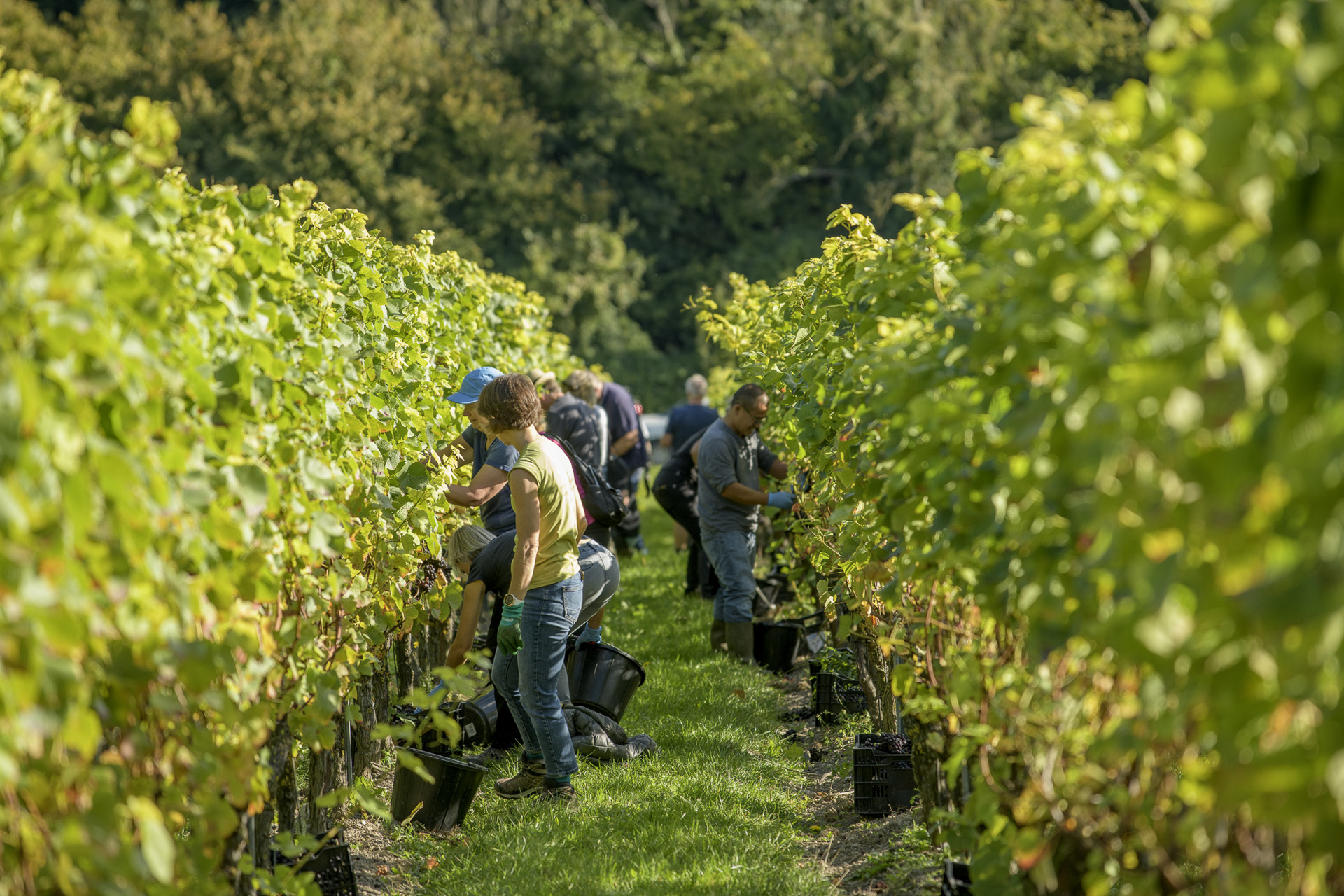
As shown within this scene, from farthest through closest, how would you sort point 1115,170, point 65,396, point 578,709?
point 578,709 → point 1115,170 → point 65,396

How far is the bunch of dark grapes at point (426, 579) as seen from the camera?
5.11 meters

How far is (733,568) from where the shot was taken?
7199 mm

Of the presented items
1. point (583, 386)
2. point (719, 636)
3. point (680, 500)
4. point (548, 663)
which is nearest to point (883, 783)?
point (548, 663)

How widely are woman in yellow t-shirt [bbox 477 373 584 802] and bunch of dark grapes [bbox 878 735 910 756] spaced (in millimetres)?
1181

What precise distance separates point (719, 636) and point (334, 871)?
13.9 feet

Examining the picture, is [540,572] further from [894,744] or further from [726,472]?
[726,472]

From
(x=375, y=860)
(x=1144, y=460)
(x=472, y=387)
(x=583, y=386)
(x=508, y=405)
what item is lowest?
(x=375, y=860)

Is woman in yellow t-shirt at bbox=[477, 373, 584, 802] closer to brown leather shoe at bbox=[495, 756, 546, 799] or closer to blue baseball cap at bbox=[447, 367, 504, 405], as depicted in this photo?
Answer: brown leather shoe at bbox=[495, 756, 546, 799]

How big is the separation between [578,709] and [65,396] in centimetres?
366

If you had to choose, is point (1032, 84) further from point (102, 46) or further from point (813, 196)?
point (102, 46)

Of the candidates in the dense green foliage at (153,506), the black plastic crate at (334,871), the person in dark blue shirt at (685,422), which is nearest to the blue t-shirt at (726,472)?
the person in dark blue shirt at (685,422)

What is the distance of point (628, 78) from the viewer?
115 ft

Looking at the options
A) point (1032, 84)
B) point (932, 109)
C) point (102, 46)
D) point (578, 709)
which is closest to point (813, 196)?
point (932, 109)

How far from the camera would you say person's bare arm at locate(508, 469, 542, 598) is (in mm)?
4257
